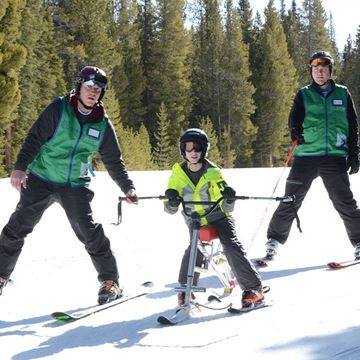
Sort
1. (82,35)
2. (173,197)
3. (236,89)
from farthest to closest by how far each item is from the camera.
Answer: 1. (236,89)
2. (82,35)
3. (173,197)

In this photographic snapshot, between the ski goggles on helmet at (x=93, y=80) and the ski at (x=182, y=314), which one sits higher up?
the ski goggles on helmet at (x=93, y=80)

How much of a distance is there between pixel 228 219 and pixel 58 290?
6.18ft

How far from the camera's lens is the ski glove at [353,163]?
6457 millimetres

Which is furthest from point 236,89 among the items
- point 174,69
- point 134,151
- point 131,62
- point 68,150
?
point 68,150

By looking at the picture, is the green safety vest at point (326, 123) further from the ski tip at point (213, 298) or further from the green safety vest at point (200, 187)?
the ski tip at point (213, 298)

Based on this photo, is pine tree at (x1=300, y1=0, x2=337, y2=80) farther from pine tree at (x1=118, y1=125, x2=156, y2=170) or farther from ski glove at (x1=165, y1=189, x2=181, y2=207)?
ski glove at (x1=165, y1=189, x2=181, y2=207)

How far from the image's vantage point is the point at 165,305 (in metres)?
5.09

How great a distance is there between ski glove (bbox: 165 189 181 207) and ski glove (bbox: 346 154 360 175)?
251cm

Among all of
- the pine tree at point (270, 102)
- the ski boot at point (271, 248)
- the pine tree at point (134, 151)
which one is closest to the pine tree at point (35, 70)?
the pine tree at point (134, 151)

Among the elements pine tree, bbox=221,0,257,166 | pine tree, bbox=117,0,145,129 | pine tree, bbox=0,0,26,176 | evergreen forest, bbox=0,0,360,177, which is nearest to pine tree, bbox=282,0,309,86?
evergreen forest, bbox=0,0,360,177

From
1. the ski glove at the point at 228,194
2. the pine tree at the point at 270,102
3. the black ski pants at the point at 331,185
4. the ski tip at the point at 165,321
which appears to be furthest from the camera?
the pine tree at the point at 270,102

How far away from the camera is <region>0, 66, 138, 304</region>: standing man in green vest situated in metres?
5.04

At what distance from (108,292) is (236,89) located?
51229 millimetres

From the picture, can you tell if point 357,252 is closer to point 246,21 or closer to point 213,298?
point 213,298
